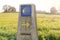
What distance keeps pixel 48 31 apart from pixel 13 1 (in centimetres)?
63

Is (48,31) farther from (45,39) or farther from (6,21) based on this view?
(6,21)

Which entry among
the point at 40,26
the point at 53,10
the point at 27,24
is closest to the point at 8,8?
the point at 27,24

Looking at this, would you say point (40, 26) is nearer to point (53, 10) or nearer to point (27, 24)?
point (27, 24)

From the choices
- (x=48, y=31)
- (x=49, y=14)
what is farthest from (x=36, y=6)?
(x=48, y=31)

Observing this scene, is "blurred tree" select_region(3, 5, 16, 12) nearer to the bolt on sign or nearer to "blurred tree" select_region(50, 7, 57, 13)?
the bolt on sign

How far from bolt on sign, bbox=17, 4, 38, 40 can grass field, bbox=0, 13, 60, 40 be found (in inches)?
2.5

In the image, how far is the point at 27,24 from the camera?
2.28 meters

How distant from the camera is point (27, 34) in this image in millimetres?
2271

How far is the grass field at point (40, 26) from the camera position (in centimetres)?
228

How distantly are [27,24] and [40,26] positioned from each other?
176 millimetres

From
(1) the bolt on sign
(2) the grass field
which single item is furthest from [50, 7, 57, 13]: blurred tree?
(1) the bolt on sign

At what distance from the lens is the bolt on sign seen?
2262 millimetres

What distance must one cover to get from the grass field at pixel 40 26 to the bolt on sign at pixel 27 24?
6 centimetres

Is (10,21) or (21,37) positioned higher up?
(10,21)
